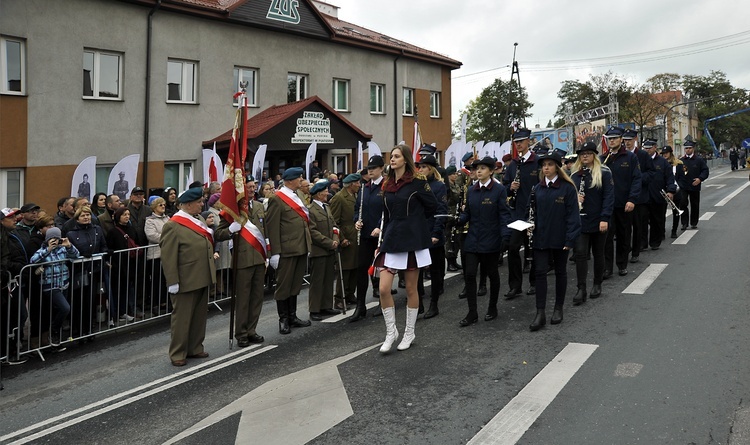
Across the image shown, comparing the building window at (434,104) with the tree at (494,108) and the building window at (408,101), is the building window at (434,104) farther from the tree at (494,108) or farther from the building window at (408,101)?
the tree at (494,108)

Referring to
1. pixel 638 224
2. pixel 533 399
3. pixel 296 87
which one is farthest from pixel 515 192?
pixel 296 87

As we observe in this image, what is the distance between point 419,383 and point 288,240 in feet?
10.1

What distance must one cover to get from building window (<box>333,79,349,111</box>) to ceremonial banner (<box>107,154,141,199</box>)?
44.2 ft

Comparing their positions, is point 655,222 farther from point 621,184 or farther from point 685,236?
point 621,184

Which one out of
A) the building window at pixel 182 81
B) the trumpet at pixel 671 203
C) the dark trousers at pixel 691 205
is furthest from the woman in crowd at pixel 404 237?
the building window at pixel 182 81

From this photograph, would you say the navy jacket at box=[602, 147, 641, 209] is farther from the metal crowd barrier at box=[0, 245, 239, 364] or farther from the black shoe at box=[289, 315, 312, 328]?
the metal crowd barrier at box=[0, 245, 239, 364]

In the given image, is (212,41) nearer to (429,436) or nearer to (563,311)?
(563,311)

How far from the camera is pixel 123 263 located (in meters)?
8.62

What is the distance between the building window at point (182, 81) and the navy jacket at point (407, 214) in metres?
15.0

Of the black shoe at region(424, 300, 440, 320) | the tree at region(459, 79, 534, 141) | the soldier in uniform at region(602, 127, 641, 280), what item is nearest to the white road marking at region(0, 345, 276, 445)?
the black shoe at region(424, 300, 440, 320)

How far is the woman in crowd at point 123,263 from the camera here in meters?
8.46

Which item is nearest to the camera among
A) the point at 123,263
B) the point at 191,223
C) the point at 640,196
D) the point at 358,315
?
the point at 191,223

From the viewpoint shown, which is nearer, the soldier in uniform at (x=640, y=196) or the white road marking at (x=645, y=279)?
the white road marking at (x=645, y=279)

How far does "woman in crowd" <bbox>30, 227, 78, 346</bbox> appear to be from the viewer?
24.1 feet
